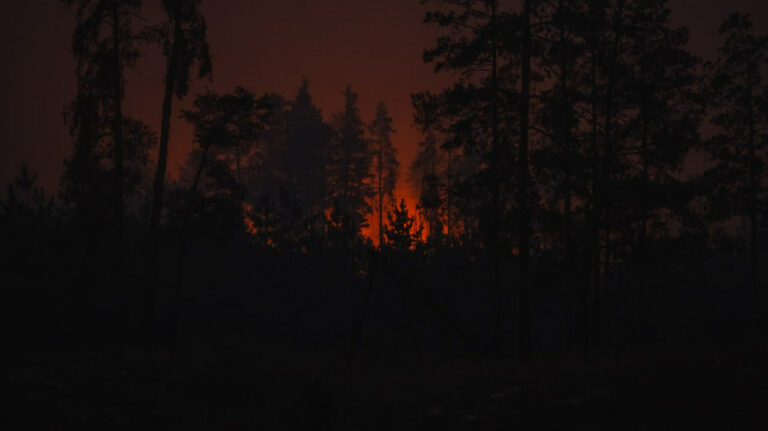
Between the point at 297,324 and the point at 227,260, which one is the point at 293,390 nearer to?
the point at 297,324

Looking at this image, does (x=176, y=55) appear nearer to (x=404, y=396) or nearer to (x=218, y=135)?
(x=218, y=135)

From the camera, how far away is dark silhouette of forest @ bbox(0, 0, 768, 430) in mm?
8844

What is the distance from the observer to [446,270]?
105 ft

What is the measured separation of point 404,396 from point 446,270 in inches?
872

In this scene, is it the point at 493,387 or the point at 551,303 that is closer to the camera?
the point at 493,387

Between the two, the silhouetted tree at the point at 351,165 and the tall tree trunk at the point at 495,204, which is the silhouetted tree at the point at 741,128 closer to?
the tall tree trunk at the point at 495,204

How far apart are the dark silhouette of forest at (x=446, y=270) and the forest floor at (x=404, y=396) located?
60 mm

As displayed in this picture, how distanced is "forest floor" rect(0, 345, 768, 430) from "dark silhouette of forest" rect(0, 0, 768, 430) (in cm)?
6

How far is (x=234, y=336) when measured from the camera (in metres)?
21.0

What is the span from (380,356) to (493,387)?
7214mm

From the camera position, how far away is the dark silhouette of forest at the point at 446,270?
884 cm

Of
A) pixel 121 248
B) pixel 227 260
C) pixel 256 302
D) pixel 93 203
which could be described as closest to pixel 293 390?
pixel 121 248

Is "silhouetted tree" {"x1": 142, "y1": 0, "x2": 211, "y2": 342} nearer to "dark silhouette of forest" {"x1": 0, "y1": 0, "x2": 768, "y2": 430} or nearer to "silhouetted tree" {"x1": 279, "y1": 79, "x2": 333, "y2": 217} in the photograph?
"dark silhouette of forest" {"x1": 0, "y1": 0, "x2": 768, "y2": 430}

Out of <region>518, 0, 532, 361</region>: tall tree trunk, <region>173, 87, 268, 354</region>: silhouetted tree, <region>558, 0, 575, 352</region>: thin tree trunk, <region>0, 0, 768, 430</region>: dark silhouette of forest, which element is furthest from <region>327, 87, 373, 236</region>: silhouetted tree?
<region>518, 0, 532, 361</region>: tall tree trunk
